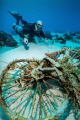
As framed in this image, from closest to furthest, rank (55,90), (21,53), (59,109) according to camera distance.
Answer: (59,109) → (55,90) → (21,53)

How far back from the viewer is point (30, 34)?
9438 mm

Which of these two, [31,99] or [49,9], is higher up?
[49,9]

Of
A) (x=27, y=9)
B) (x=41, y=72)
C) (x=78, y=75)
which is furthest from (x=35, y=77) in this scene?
(x=27, y=9)

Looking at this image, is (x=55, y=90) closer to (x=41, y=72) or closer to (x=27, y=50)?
(x=41, y=72)

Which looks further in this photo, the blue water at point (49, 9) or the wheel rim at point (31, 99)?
the blue water at point (49, 9)

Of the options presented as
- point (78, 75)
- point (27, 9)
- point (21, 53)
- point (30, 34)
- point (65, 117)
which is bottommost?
point (65, 117)

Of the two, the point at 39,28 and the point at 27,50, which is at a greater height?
the point at 39,28

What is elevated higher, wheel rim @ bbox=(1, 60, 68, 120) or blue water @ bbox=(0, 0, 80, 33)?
blue water @ bbox=(0, 0, 80, 33)

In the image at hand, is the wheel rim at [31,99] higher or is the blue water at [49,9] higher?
the blue water at [49,9]

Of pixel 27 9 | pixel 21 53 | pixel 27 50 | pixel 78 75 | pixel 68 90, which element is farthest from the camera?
pixel 27 9

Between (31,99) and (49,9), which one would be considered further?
(49,9)

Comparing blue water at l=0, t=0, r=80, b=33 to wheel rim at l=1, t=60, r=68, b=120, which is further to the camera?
blue water at l=0, t=0, r=80, b=33

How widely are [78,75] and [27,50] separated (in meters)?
5.56

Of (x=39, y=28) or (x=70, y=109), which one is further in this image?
(x=39, y=28)
